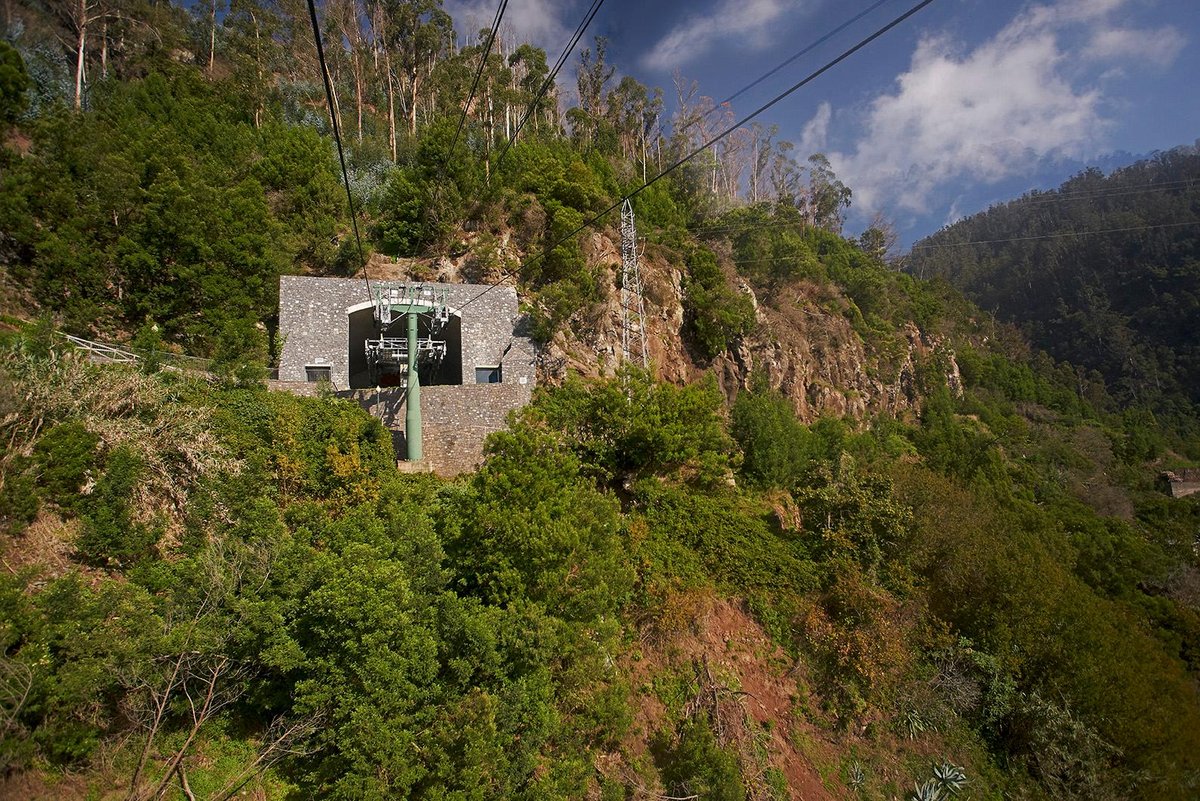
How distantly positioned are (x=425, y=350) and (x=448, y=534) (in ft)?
22.9

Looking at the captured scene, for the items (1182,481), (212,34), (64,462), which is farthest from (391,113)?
(1182,481)

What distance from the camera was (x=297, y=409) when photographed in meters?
12.1

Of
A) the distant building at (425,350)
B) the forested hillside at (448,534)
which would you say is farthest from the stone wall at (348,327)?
the forested hillside at (448,534)

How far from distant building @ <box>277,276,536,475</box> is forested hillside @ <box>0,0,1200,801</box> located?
1193 mm

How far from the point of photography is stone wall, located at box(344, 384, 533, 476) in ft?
49.6

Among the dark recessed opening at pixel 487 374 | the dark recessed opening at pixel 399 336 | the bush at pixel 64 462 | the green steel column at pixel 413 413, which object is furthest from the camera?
the dark recessed opening at pixel 487 374

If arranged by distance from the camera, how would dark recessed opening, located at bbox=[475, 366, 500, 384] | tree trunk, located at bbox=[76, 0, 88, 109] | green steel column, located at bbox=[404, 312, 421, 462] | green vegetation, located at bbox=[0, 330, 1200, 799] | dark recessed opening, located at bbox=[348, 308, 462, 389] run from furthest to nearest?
tree trunk, located at bbox=[76, 0, 88, 109], dark recessed opening, located at bbox=[475, 366, 500, 384], dark recessed opening, located at bbox=[348, 308, 462, 389], green steel column, located at bbox=[404, 312, 421, 462], green vegetation, located at bbox=[0, 330, 1200, 799]

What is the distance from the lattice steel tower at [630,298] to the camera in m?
20.0

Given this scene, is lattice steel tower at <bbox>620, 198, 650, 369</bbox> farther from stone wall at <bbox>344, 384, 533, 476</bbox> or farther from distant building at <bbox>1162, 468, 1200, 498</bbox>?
distant building at <bbox>1162, 468, 1200, 498</bbox>

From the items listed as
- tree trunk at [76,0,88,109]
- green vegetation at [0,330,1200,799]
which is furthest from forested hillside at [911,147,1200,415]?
tree trunk at [76,0,88,109]

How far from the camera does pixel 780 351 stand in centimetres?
2839

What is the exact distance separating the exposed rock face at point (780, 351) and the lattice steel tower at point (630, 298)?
1.65 ft

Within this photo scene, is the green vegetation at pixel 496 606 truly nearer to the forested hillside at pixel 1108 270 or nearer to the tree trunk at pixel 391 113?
the tree trunk at pixel 391 113

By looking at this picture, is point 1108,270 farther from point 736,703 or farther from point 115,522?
point 115,522
